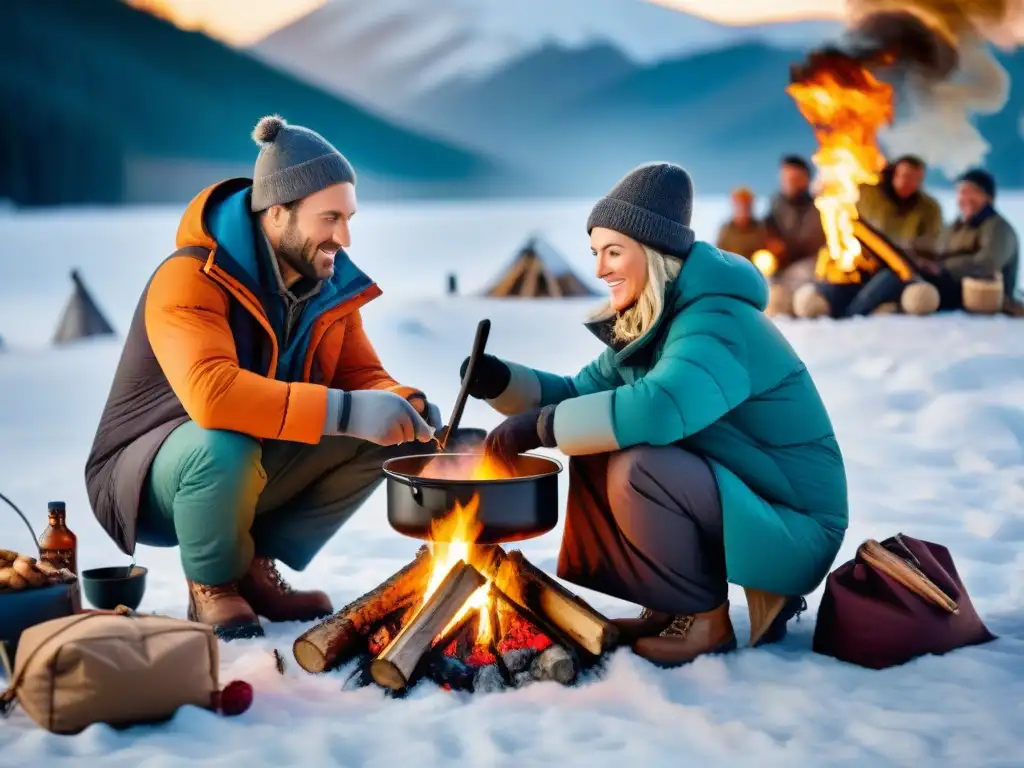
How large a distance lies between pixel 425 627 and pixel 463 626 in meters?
0.14

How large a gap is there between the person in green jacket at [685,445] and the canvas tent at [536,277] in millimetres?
8346

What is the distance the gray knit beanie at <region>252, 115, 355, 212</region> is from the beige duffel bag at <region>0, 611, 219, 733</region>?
1169 mm

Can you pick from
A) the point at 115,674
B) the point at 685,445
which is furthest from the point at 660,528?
the point at 115,674

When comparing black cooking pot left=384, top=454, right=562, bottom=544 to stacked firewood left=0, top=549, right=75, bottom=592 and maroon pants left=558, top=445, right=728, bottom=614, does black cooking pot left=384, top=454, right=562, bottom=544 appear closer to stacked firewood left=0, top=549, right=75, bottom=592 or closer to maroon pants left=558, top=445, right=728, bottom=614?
maroon pants left=558, top=445, right=728, bottom=614

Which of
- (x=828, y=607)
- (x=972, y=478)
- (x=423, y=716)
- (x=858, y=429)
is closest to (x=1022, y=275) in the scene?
(x=858, y=429)

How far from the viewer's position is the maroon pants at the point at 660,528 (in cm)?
275

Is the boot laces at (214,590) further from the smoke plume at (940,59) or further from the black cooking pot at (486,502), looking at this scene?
the smoke plume at (940,59)

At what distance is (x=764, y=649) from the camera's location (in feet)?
9.62

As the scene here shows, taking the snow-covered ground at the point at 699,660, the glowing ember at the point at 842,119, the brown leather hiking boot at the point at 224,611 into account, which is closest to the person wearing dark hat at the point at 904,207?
the glowing ember at the point at 842,119

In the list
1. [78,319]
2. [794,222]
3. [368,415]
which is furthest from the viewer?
[794,222]

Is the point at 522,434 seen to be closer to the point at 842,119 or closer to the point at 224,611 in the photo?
the point at 224,611

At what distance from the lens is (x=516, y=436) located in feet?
9.21

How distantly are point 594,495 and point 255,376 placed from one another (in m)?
0.91

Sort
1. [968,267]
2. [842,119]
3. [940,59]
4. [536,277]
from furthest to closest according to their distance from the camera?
[536,277] < [940,59] < [842,119] < [968,267]
